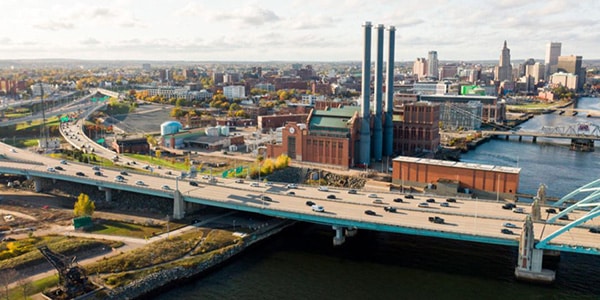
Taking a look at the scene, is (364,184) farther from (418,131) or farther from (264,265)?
(264,265)

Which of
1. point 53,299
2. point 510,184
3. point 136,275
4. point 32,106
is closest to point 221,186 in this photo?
point 136,275

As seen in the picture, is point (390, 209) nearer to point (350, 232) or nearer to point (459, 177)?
point (350, 232)

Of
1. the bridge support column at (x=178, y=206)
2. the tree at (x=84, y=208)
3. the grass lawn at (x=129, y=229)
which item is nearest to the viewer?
the grass lawn at (x=129, y=229)

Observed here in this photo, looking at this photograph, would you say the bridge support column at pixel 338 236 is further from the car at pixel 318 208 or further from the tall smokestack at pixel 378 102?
the tall smokestack at pixel 378 102

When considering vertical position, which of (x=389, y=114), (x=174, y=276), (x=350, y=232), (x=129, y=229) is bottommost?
(x=174, y=276)

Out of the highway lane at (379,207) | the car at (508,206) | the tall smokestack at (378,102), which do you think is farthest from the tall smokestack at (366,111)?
the car at (508,206)

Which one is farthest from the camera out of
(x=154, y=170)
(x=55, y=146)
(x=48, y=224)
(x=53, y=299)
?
(x=55, y=146)

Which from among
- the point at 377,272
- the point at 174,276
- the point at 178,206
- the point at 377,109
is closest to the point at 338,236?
the point at 377,272
